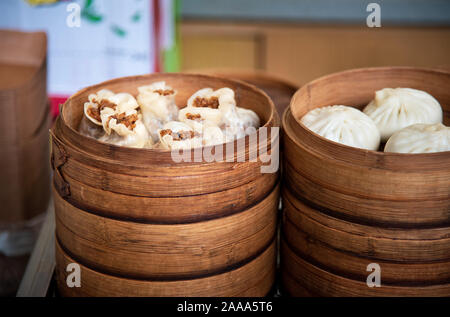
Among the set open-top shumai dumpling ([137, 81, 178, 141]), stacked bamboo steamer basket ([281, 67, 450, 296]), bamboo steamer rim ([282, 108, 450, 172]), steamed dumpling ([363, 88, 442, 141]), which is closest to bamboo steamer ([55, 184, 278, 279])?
stacked bamboo steamer basket ([281, 67, 450, 296])

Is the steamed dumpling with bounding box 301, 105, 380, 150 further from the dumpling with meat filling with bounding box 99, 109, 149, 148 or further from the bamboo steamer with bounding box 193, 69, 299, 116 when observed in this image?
the bamboo steamer with bounding box 193, 69, 299, 116

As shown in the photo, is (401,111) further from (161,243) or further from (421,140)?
(161,243)

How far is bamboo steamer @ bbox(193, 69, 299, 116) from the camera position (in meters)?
2.37

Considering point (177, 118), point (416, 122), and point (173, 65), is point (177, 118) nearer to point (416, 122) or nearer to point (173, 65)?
point (416, 122)

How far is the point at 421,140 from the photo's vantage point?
1.44 meters

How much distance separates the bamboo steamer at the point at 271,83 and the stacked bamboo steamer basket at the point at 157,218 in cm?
84

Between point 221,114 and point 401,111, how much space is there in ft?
1.90

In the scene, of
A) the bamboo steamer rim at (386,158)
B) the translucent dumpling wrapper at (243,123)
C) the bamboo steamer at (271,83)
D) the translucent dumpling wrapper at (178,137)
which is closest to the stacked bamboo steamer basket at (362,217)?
the bamboo steamer rim at (386,158)

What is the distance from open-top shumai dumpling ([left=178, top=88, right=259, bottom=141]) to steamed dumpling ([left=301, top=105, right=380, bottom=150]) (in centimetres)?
20

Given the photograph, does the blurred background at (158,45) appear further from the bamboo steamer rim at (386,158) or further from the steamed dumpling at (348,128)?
the bamboo steamer rim at (386,158)

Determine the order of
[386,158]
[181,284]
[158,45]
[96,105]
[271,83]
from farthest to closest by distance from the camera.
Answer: [158,45] < [271,83] < [96,105] < [181,284] < [386,158]

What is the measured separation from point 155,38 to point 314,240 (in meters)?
2.86

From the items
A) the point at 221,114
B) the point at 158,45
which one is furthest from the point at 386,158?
the point at 158,45
